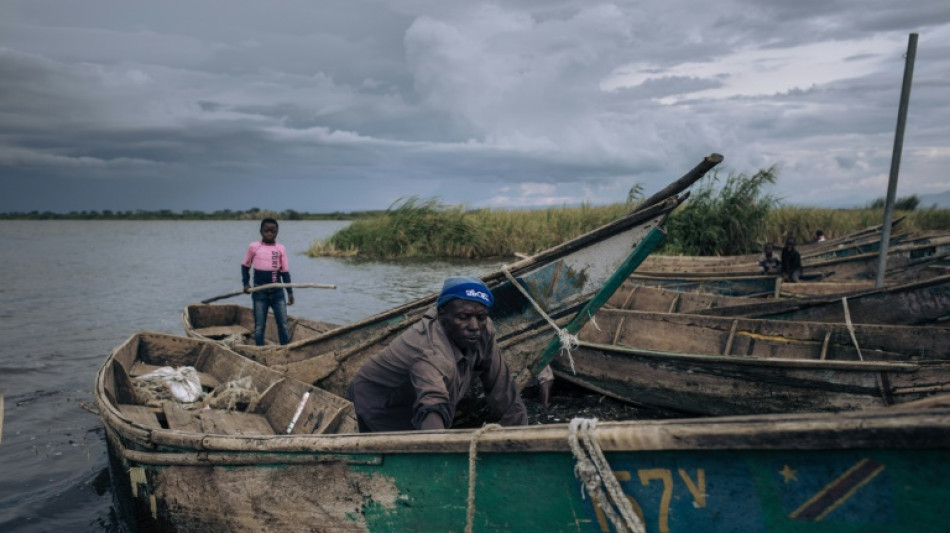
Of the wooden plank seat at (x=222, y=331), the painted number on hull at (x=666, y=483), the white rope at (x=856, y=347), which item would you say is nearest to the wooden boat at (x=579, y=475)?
the painted number on hull at (x=666, y=483)

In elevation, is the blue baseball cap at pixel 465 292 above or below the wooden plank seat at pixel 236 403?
above

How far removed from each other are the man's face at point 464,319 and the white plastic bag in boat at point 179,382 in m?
3.75

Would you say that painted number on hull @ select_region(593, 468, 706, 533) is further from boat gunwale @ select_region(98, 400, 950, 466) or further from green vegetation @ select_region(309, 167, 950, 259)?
green vegetation @ select_region(309, 167, 950, 259)

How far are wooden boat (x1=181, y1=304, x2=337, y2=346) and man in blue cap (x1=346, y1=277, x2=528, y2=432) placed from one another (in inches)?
199

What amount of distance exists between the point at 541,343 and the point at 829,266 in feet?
33.0

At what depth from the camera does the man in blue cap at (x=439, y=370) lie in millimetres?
3397

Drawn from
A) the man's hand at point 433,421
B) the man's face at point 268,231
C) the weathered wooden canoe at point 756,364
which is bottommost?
the weathered wooden canoe at point 756,364

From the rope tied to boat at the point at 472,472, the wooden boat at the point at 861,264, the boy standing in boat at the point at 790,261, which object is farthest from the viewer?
the boy standing in boat at the point at 790,261

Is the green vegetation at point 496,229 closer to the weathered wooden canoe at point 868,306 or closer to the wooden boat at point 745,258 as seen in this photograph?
the wooden boat at point 745,258

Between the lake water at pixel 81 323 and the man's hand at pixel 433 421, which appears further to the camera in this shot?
the lake water at pixel 81 323

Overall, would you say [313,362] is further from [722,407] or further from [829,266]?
[829,266]

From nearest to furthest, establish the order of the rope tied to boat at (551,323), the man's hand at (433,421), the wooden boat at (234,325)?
the man's hand at (433,421) → the rope tied to boat at (551,323) → the wooden boat at (234,325)

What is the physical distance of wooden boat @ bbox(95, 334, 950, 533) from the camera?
192 centimetres

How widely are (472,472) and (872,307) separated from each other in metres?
6.41
